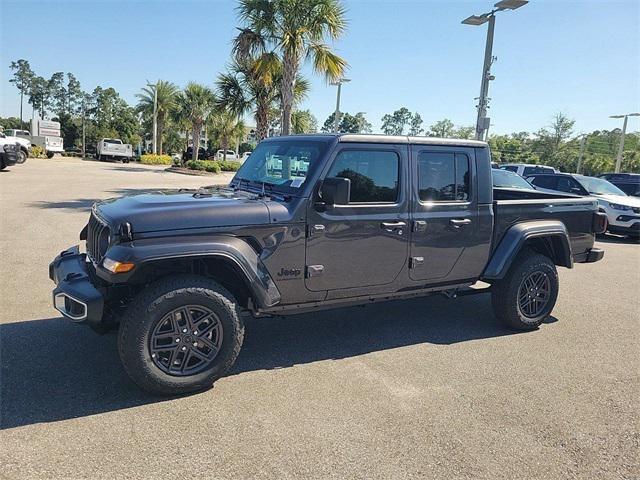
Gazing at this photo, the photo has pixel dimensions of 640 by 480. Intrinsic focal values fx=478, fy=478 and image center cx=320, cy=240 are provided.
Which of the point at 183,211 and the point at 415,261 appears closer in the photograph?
the point at 183,211

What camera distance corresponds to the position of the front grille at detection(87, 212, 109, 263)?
352cm

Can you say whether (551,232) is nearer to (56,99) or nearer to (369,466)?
(369,466)

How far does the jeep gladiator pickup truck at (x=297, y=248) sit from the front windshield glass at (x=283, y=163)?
0.6 inches

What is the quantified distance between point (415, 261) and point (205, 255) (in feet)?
6.45

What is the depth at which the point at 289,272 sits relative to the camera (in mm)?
3760

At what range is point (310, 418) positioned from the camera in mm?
3207

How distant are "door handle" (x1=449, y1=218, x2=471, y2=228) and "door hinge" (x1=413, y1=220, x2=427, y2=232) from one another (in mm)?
320

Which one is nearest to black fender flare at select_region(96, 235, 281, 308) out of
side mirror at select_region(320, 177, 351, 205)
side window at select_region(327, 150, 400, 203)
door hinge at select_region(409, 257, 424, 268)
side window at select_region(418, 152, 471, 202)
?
side mirror at select_region(320, 177, 351, 205)

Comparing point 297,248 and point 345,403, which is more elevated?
point 297,248

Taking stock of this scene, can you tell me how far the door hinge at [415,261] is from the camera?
171 inches

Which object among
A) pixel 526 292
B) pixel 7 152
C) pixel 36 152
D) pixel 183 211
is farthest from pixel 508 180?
pixel 36 152

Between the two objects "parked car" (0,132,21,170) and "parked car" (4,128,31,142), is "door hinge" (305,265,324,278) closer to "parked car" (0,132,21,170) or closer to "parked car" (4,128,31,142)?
"parked car" (0,132,21,170)

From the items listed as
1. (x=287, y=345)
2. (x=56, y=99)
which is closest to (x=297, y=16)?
(x=287, y=345)

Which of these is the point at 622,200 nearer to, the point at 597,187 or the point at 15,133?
the point at 597,187
